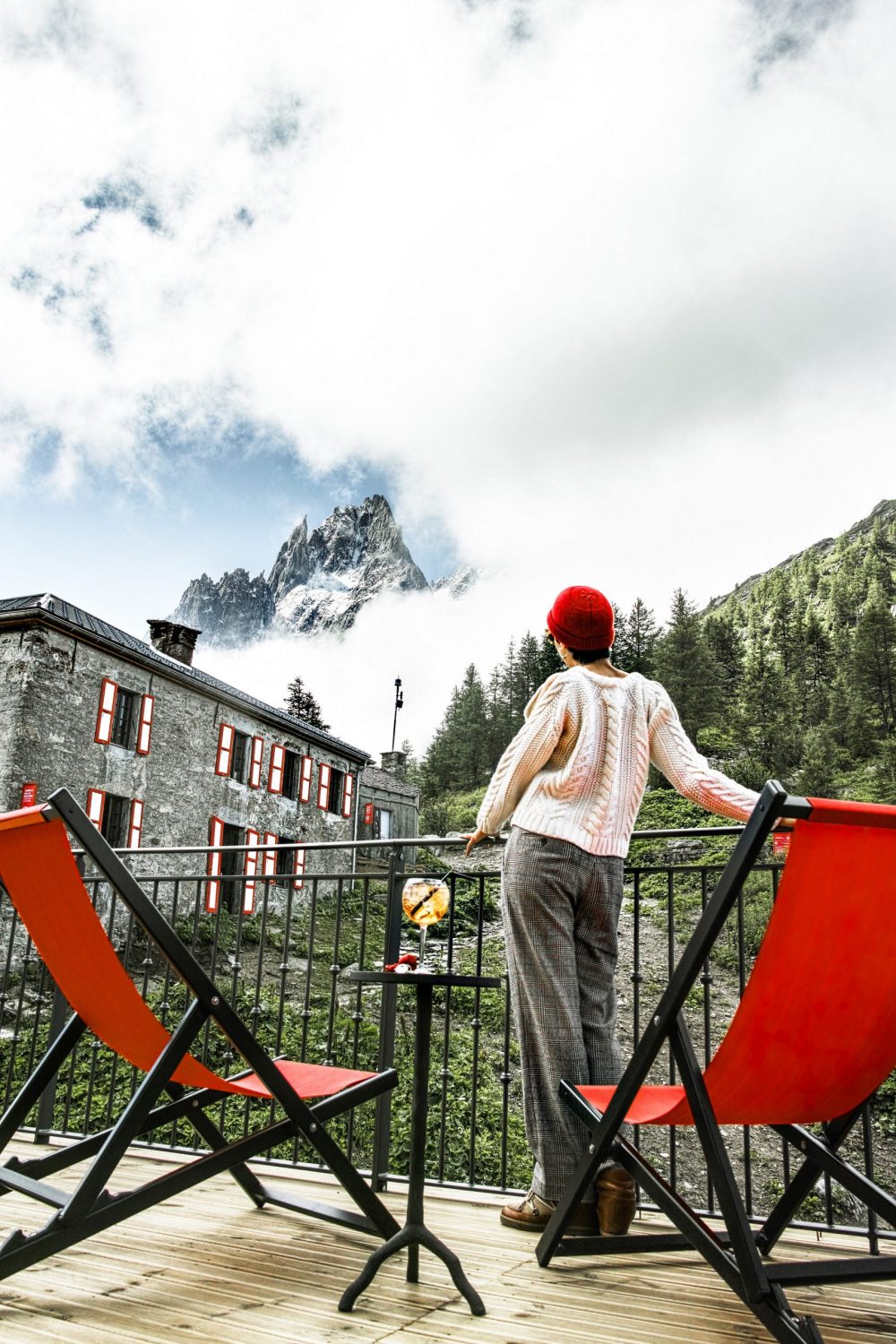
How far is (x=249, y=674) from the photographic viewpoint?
609 ft

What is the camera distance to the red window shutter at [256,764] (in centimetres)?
2417

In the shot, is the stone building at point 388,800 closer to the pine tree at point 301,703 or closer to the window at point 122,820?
the window at point 122,820

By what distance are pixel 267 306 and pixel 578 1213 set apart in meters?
80.1

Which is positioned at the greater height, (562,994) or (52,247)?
(52,247)

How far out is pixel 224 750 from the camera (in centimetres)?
2298

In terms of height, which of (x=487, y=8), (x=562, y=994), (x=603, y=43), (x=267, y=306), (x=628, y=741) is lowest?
(x=562, y=994)

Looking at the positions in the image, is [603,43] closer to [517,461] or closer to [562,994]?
[562,994]

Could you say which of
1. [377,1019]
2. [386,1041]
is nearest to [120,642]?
[377,1019]

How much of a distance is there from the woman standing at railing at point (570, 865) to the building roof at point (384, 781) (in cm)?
3509

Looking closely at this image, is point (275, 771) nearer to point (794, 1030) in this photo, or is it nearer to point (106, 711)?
point (106, 711)

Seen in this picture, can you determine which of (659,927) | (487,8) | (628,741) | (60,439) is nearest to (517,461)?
(60,439)

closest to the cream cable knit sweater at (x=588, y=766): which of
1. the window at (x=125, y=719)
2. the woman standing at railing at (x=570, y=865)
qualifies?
the woman standing at railing at (x=570, y=865)

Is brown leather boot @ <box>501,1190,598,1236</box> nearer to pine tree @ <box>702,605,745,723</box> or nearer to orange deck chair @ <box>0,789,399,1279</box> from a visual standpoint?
orange deck chair @ <box>0,789,399,1279</box>

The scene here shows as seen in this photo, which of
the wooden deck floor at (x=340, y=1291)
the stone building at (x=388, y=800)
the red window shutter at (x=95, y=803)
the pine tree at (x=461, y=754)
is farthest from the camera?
the pine tree at (x=461, y=754)
